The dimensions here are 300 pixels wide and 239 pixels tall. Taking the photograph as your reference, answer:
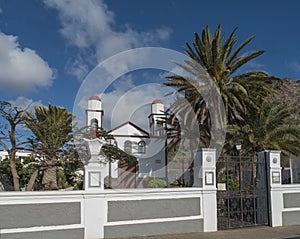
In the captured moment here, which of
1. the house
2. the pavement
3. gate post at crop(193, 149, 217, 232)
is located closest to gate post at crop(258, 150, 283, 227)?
the pavement

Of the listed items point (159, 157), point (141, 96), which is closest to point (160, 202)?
point (141, 96)

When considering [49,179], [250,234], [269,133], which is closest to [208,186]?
[250,234]

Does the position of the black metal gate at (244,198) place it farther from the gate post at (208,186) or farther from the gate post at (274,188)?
the gate post at (208,186)

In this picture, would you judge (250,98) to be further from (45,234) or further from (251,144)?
(45,234)

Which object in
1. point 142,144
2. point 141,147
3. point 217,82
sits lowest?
point 141,147

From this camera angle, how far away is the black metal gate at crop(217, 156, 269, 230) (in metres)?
8.73

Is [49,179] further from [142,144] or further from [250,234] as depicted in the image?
[142,144]

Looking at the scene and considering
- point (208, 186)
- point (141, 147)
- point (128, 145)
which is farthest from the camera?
point (141, 147)

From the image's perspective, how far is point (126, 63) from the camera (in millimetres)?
13602

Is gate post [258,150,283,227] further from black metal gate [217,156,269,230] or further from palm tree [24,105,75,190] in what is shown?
palm tree [24,105,75,190]

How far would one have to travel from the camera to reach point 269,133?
14.5 m

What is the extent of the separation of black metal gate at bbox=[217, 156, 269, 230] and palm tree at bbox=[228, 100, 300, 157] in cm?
511

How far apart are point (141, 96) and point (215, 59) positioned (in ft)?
16.1

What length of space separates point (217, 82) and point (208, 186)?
8392 millimetres
